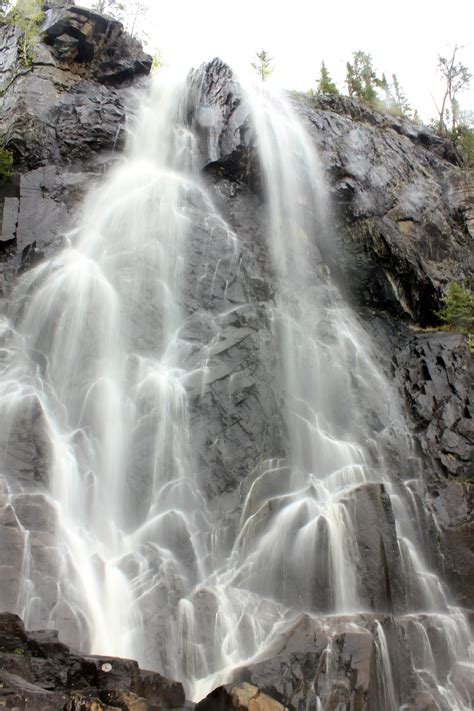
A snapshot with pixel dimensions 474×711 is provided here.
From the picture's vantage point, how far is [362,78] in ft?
100

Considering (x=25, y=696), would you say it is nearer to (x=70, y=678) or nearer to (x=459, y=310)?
(x=70, y=678)

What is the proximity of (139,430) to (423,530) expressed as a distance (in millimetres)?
6380

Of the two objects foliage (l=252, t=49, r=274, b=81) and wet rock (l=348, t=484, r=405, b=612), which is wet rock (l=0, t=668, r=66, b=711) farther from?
foliage (l=252, t=49, r=274, b=81)

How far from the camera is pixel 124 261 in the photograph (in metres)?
15.0

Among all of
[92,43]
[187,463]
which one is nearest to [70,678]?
[187,463]

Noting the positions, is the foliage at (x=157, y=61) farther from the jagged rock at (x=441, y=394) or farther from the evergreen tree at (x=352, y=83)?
the jagged rock at (x=441, y=394)

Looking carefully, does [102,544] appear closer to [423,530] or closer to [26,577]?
[26,577]

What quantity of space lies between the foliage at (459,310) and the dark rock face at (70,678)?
14.1 metres

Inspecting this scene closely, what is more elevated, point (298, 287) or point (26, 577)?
point (298, 287)

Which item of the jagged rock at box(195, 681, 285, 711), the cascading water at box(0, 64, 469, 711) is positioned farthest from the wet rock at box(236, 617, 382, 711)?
the jagged rock at box(195, 681, 285, 711)

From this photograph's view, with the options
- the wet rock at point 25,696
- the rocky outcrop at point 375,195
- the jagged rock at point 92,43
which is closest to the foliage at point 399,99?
the rocky outcrop at point 375,195

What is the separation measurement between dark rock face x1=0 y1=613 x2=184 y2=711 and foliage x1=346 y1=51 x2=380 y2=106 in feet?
87.0

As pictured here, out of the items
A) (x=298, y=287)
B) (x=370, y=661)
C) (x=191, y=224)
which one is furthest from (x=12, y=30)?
(x=370, y=661)

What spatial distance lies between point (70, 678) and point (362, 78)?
104ft
